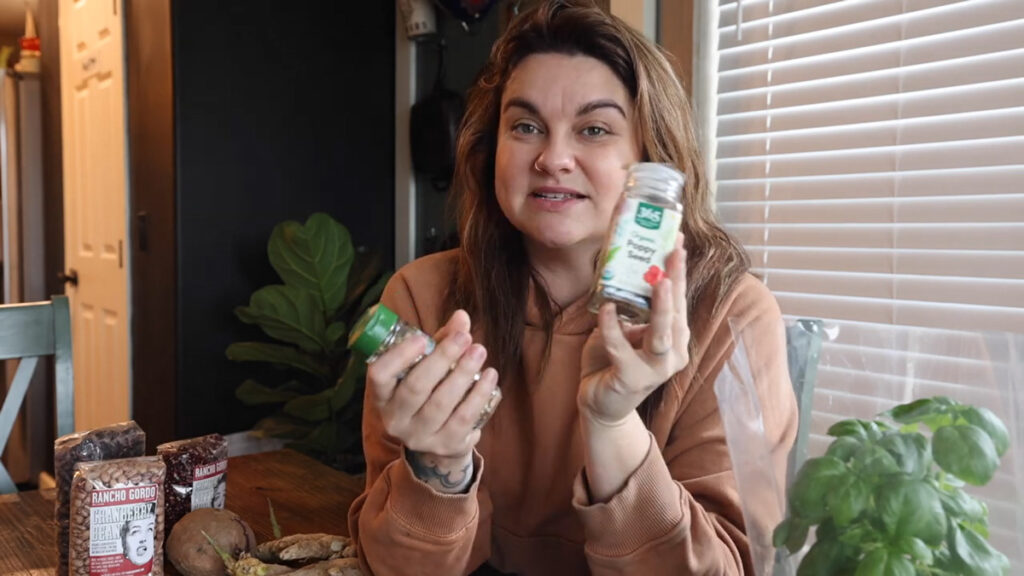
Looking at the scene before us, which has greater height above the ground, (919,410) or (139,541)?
(919,410)

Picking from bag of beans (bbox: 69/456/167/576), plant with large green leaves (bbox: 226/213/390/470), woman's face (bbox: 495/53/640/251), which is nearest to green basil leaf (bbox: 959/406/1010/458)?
woman's face (bbox: 495/53/640/251)

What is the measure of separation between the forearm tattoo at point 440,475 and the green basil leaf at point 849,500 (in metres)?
0.48

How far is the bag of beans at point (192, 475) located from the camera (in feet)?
3.49

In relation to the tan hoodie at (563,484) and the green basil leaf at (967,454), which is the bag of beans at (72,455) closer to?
the tan hoodie at (563,484)

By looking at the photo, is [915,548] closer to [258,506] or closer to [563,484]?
[563,484]

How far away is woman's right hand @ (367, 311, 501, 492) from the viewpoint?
77 centimetres

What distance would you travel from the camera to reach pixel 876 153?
1.61 metres

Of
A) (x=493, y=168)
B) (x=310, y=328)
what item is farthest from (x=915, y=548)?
(x=310, y=328)

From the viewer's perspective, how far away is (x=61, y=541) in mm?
974

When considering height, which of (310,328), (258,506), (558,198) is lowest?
(258,506)

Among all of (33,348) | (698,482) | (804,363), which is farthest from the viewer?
(33,348)

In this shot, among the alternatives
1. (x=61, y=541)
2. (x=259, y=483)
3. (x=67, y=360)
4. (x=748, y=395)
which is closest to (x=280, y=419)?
(x=67, y=360)

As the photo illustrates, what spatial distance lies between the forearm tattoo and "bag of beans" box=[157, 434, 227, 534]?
341 millimetres

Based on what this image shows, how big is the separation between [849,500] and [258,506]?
1010mm
